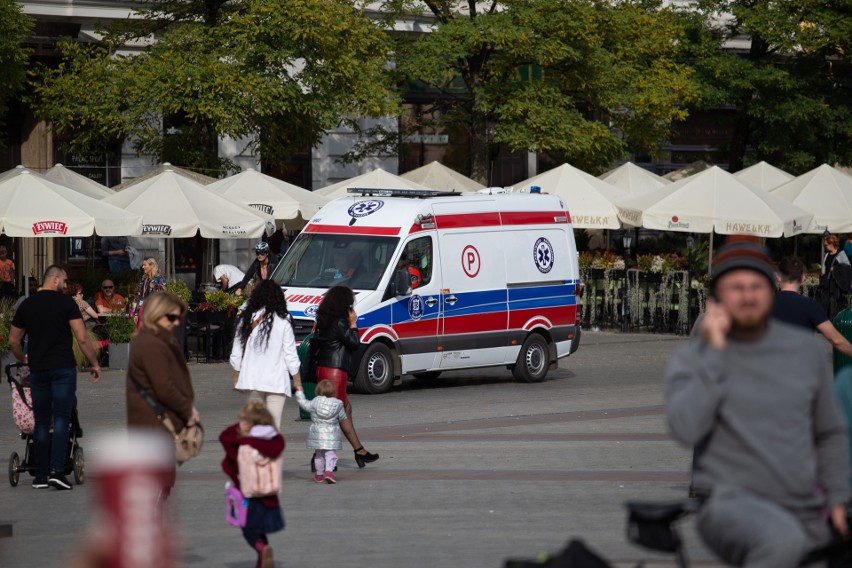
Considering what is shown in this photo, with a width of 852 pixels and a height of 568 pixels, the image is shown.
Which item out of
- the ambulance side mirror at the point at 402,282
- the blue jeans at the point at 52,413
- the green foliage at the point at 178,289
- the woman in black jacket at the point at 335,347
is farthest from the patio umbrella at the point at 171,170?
the blue jeans at the point at 52,413

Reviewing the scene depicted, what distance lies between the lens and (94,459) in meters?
12.8

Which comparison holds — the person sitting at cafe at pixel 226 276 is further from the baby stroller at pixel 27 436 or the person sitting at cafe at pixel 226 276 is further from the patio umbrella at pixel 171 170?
the baby stroller at pixel 27 436

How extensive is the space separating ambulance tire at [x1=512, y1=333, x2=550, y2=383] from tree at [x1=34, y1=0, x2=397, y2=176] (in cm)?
754

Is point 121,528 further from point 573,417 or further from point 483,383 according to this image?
point 483,383

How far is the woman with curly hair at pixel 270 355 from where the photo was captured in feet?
36.6

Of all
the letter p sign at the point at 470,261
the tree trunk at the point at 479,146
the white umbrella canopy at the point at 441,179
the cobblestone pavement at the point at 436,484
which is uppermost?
the tree trunk at the point at 479,146

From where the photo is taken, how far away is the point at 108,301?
69.1 feet

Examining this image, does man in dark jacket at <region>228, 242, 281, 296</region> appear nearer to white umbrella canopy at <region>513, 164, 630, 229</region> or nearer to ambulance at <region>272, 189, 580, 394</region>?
ambulance at <region>272, 189, 580, 394</region>

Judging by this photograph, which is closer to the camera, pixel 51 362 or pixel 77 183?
pixel 51 362

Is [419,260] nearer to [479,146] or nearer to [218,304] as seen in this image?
[218,304]

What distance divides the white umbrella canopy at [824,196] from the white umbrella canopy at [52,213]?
12.8 meters

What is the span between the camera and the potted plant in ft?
65.4

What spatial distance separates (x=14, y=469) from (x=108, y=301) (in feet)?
33.1

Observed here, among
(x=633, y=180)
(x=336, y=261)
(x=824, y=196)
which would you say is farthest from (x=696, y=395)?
(x=633, y=180)
